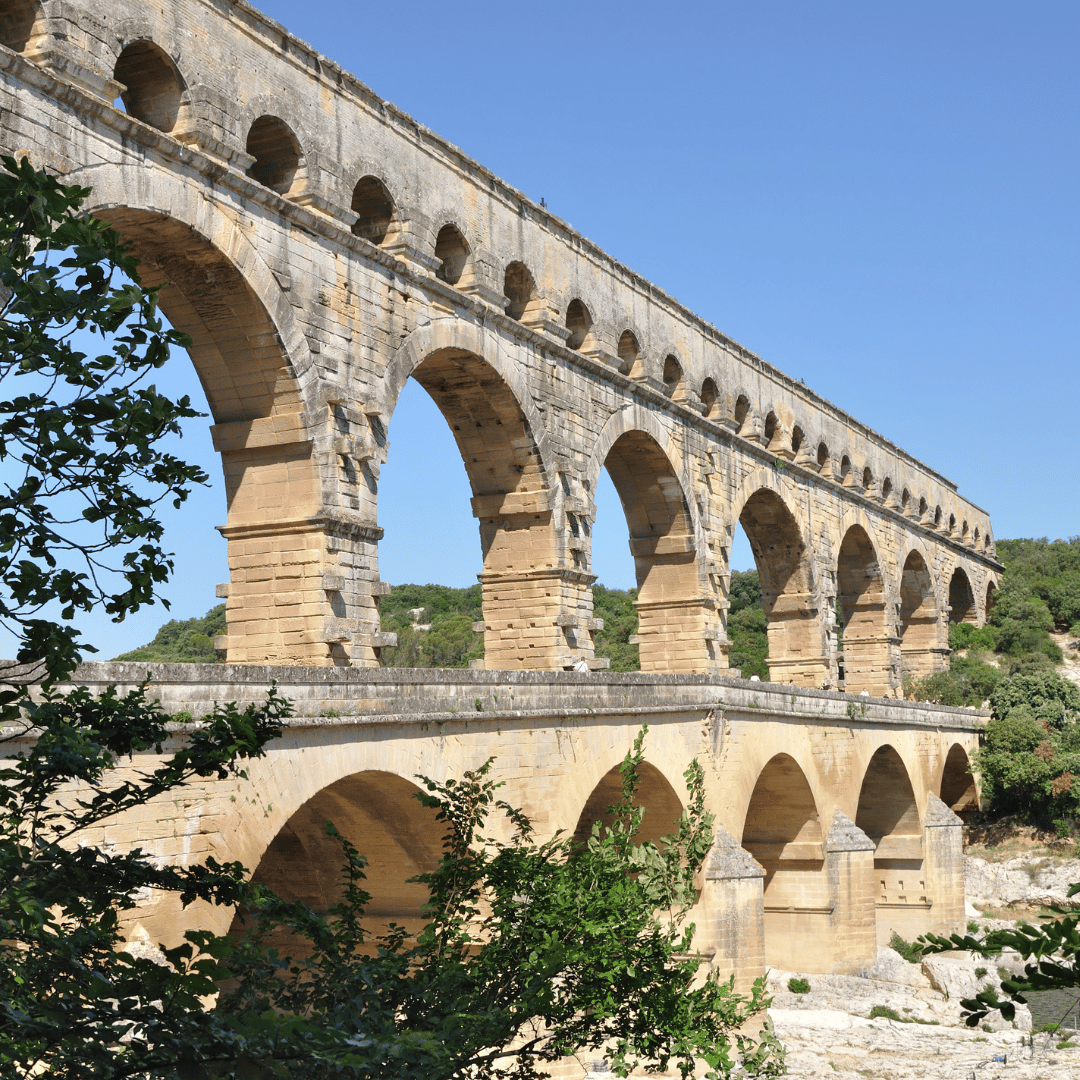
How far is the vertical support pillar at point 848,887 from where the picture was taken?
2220cm

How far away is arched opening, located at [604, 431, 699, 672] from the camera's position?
71.7ft

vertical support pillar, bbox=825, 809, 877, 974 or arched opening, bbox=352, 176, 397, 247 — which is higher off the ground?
arched opening, bbox=352, 176, 397, 247

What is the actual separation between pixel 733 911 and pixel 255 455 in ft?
28.4

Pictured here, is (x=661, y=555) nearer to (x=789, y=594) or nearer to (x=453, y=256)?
(x=789, y=594)

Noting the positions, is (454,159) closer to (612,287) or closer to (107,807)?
(612,287)

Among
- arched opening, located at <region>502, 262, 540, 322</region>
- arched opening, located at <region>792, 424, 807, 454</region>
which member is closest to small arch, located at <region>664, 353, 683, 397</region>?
arched opening, located at <region>502, 262, 540, 322</region>

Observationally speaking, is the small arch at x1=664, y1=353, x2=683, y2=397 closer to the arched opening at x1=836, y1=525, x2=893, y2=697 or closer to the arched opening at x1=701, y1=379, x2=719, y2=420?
the arched opening at x1=701, y1=379, x2=719, y2=420

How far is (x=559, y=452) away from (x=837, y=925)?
31.6 ft

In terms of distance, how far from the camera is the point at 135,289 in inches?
153

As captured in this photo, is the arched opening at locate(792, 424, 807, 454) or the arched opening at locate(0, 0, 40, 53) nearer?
the arched opening at locate(0, 0, 40, 53)

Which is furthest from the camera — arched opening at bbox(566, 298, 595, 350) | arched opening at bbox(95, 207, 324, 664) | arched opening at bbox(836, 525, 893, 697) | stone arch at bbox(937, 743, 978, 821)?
arched opening at bbox(836, 525, 893, 697)

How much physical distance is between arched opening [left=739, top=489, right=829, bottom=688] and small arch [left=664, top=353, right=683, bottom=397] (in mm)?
4695

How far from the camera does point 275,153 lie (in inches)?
558

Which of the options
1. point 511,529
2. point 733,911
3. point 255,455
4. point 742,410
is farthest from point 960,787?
point 255,455
